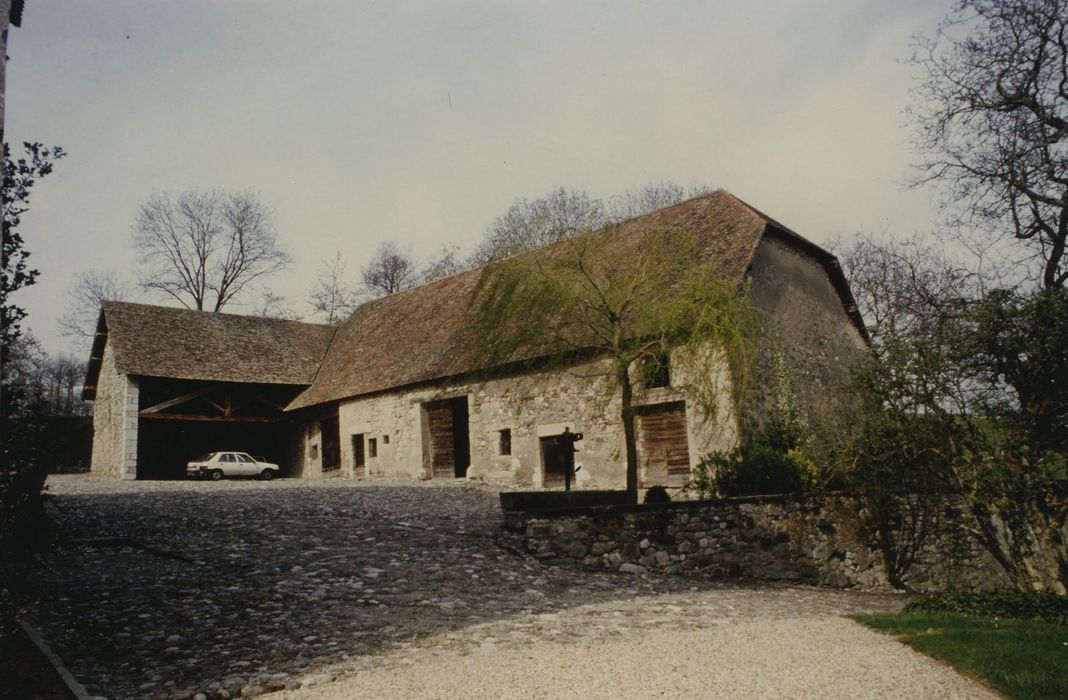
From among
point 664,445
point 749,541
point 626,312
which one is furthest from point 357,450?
point 749,541

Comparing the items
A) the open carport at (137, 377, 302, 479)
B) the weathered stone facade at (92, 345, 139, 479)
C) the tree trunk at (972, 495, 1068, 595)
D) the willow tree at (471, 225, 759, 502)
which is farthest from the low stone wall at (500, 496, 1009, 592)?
the open carport at (137, 377, 302, 479)

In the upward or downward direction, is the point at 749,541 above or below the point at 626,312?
below

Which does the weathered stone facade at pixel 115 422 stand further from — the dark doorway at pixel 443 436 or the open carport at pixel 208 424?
the dark doorway at pixel 443 436

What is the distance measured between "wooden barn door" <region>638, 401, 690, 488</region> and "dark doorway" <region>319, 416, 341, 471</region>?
12.4 meters

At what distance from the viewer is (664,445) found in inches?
637

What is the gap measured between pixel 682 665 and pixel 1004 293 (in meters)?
8.32

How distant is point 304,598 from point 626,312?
7.54m

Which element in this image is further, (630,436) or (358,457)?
(358,457)

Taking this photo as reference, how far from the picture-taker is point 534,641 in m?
6.75

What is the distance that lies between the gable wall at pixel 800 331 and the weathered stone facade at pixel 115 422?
1893 centimetres

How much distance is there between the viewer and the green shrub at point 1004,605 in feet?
28.5

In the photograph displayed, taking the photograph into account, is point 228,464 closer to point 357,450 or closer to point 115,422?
point 115,422

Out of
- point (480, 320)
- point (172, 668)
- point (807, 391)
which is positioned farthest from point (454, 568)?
point (807, 391)

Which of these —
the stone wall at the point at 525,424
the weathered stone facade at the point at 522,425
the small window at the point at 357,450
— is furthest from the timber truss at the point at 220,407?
the stone wall at the point at 525,424
